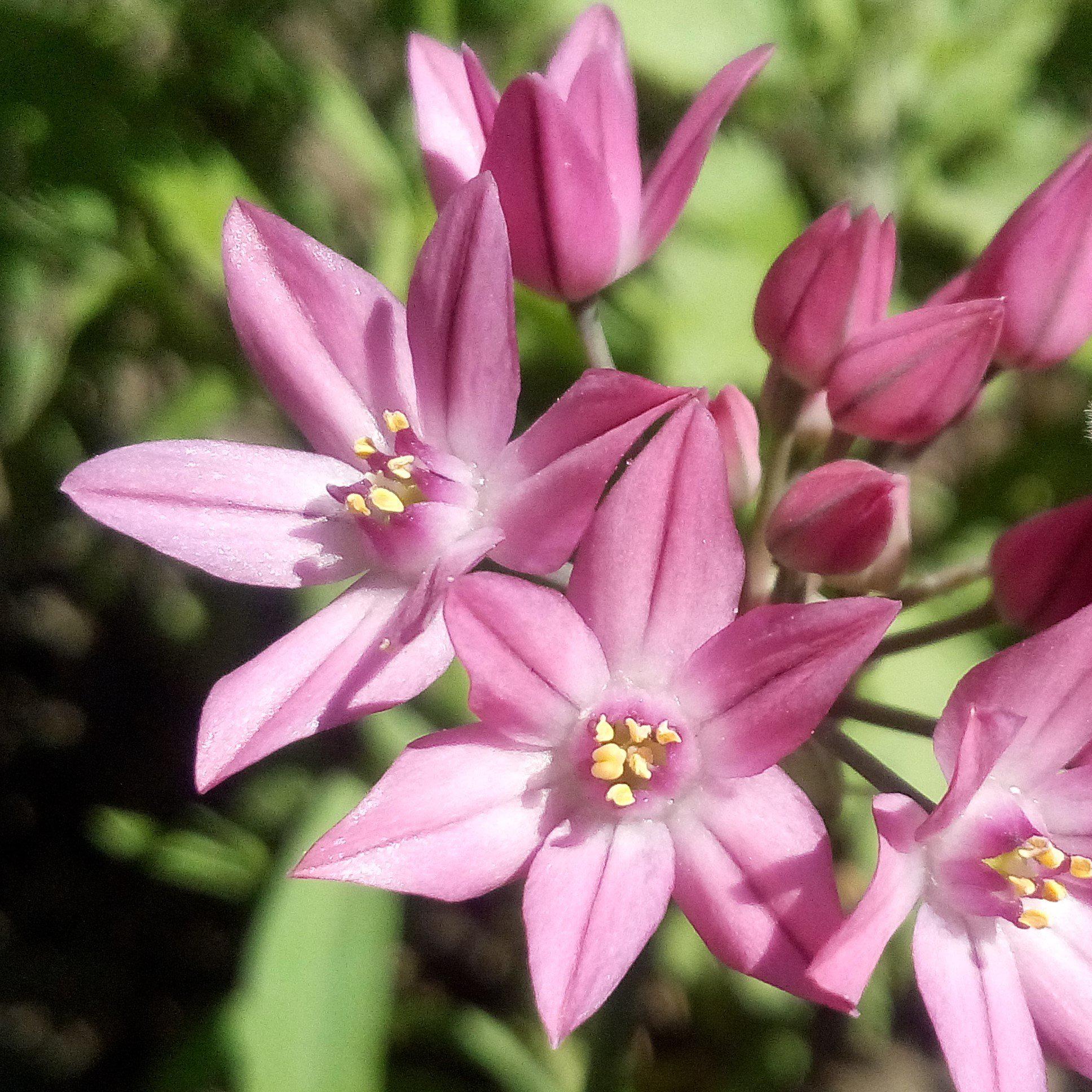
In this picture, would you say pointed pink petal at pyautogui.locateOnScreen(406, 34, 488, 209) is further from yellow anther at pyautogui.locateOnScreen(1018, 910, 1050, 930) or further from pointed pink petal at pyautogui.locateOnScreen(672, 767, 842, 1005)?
yellow anther at pyautogui.locateOnScreen(1018, 910, 1050, 930)

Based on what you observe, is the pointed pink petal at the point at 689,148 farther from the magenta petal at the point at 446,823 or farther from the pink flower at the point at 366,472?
the magenta petal at the point at 446,823

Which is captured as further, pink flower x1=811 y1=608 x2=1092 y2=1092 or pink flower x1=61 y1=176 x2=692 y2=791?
pink flower x1=61 y1=176 x2=692 y2=791

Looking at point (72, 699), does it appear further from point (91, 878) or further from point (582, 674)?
point (582, 674)

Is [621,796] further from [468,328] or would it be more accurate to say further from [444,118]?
[444,118]

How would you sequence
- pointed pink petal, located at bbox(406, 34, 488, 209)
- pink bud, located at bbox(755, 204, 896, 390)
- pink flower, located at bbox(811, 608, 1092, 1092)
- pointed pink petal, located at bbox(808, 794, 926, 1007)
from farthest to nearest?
1. pointed pink petal, located at bbox(406, 34, 488, 209)
2. pink bud, located at bbox(755, 204, 896, 390)
3. pink flower, located at bbox(811, 608, 1092, 1092)
4. pointed pink petal, located at bbox(808, 794, 926, 1007)

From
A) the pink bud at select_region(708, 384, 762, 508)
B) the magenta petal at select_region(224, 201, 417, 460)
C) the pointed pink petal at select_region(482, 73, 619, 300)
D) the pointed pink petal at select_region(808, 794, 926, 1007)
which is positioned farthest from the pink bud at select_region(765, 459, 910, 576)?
the magenta petal at select_region(224, 201, 417, 460)

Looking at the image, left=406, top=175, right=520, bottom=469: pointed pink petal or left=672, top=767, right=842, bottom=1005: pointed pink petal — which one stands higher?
left=406, top=175, right=520, bottom=469: pointed pink petal

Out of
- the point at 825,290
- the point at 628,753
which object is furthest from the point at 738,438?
the point at 628,753
